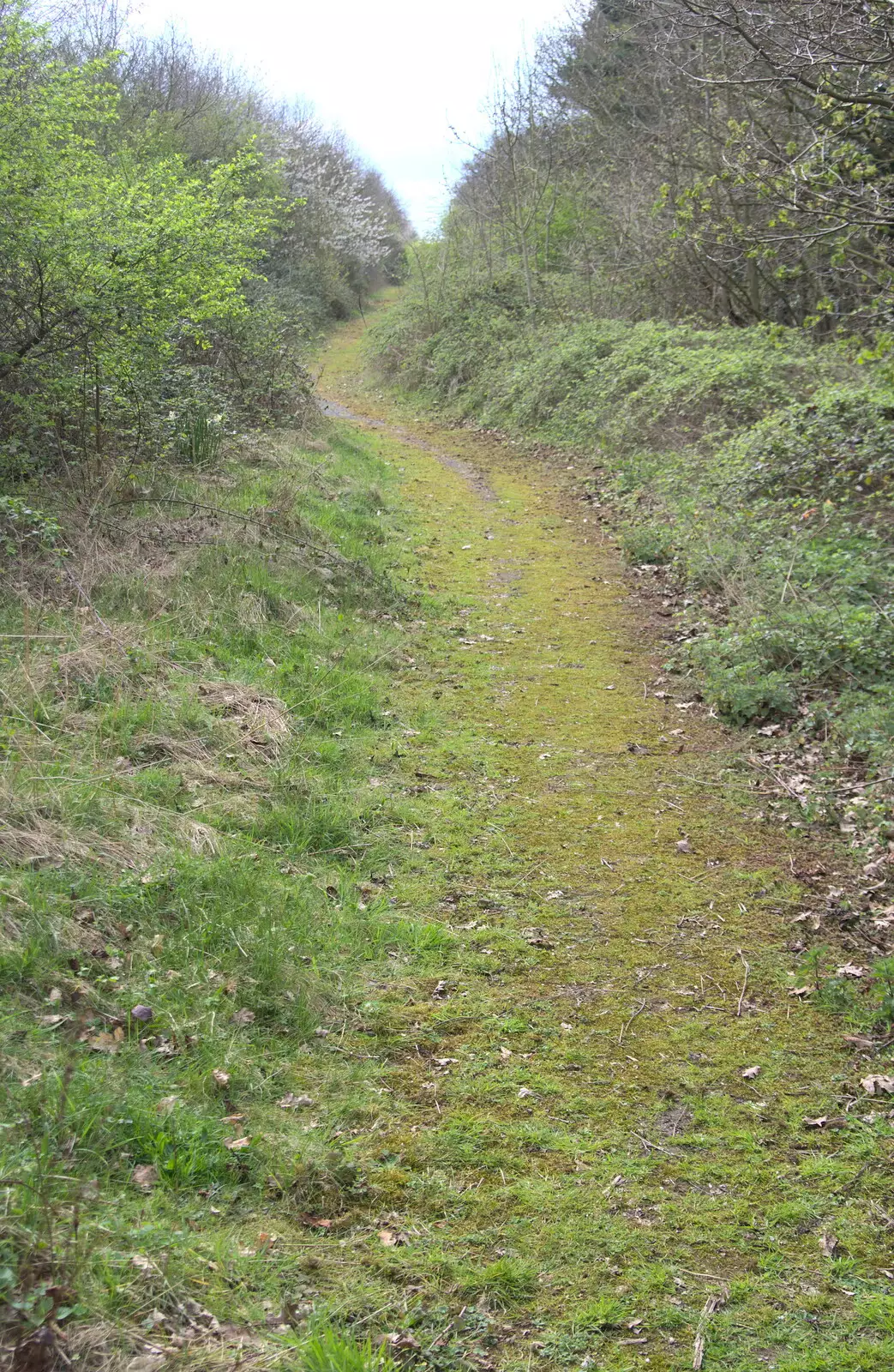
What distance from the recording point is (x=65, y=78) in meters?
7.38

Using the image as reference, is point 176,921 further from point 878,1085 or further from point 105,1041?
point 878,1085

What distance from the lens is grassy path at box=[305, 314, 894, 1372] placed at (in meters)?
2.84

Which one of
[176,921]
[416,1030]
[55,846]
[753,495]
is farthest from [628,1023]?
[753,495]

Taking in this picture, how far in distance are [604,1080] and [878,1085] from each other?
41.9 inches

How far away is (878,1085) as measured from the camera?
12.3 ft

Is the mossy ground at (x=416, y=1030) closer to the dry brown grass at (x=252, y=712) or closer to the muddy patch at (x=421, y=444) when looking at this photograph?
the dry brown grass at (x=252, y=712)

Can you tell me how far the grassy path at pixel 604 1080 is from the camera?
2838 mm

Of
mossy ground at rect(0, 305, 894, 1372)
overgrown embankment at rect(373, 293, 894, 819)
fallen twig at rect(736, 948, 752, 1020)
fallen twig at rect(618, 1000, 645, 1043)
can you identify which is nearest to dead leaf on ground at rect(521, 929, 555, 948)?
mossy ground at rect(0, 305, 894, 1372)

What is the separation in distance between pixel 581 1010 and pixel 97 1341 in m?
2.42

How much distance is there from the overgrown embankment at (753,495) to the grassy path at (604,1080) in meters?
0.84

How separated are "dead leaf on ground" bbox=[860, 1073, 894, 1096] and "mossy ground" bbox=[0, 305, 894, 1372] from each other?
0.05m

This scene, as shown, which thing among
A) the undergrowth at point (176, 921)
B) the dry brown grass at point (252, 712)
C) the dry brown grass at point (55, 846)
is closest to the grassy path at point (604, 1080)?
the undergrowth at point (176, 921)

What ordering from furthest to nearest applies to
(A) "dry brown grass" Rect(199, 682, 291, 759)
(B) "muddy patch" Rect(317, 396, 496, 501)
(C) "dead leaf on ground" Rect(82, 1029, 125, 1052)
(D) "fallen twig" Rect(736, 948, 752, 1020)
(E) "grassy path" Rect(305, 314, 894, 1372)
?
(B) "muddy patch" Rect(317, 396, 496, 501) → (A) "dry brown grass" Rect(199, 682, 291, 759) → (D) "fallen twig" Rect(736, 948, 752, 1020) → (C) "dead leaf on ground" Rect(82, 1029, 125, 1052) → (E) "grassy path" Rect(305, 314, 894, 1372)

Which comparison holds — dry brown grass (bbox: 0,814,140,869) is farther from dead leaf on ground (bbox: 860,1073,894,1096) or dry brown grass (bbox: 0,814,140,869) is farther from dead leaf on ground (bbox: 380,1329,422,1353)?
dead leaf on ground (bbox: 860,1073,894,1096)
